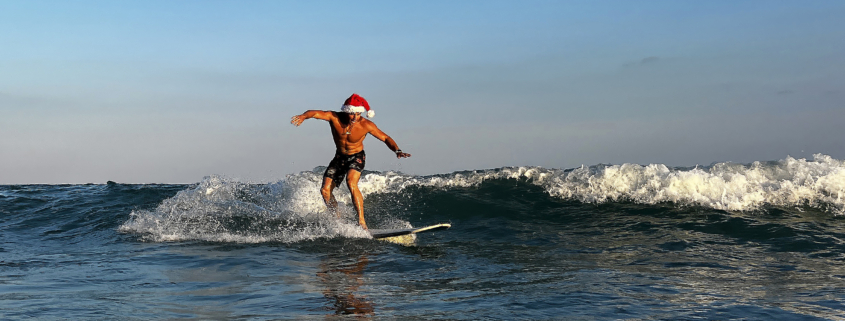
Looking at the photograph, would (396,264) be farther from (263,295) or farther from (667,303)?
(667,303)

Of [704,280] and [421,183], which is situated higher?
[421,183]

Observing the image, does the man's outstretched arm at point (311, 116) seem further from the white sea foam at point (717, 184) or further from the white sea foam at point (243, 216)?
the white sea foam at point (717, 184)

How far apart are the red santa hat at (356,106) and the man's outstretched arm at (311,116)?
0.70ft

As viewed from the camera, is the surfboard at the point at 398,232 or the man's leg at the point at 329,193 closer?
the surfboard at the point at 398,232

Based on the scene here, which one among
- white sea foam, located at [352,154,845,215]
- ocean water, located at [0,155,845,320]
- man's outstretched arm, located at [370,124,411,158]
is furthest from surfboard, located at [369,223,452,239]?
white sea foam, located at [352,154,845,215]

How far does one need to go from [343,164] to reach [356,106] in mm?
1035

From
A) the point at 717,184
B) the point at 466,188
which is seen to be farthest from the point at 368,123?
the point at 717,184

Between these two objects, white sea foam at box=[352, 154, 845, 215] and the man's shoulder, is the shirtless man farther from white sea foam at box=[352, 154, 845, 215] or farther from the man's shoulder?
white sea foam at box=[352, 154, 845, 215]

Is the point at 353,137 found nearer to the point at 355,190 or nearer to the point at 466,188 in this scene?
the point at 355,190

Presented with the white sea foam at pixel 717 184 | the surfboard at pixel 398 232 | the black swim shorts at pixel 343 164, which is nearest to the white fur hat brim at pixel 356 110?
the black swim shorts at pixel 343 164

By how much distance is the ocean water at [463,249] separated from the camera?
452cm

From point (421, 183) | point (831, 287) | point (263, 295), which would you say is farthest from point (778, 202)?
point (263, 295)

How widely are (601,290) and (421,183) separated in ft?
29.6

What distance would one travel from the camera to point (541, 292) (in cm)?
498
